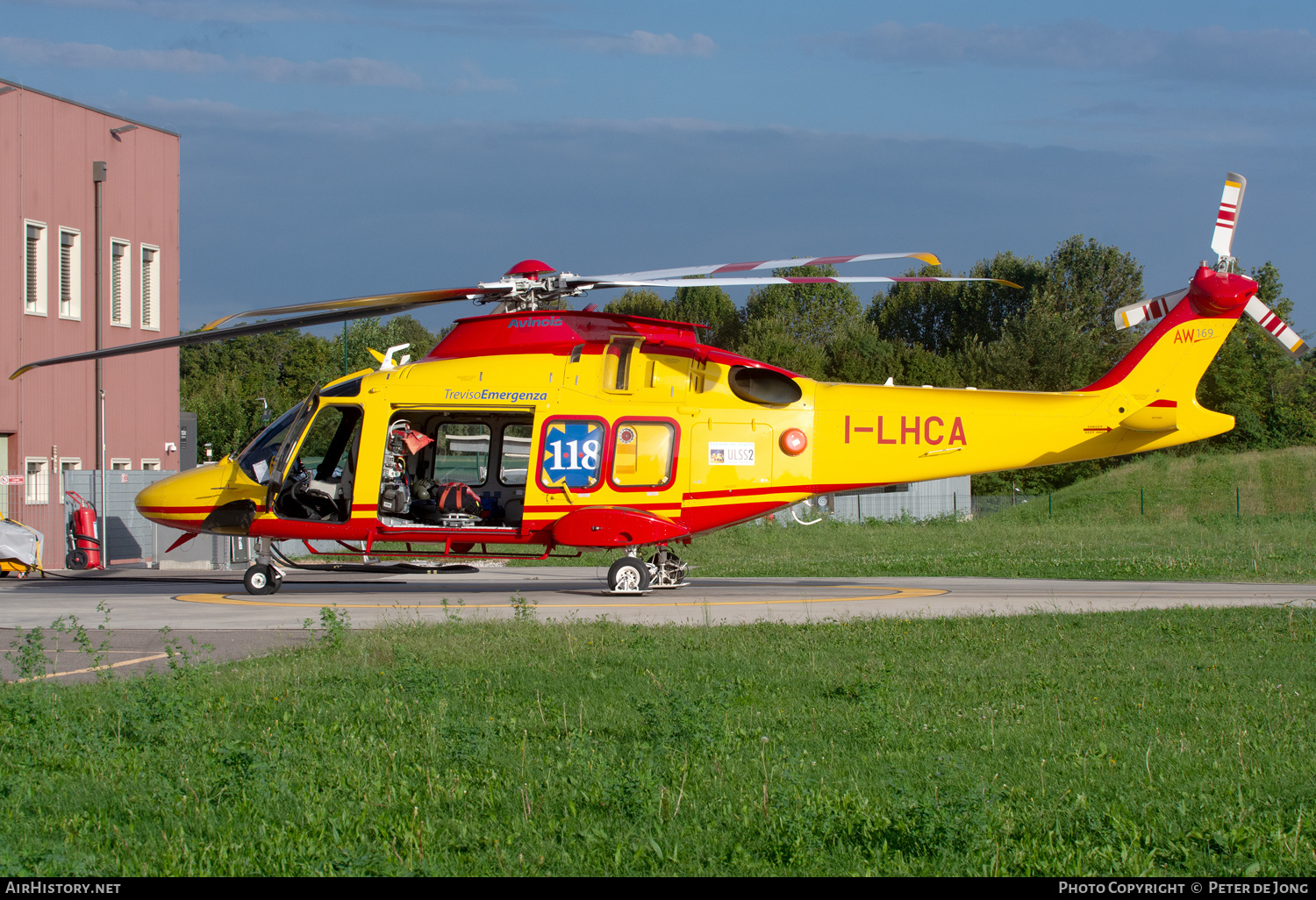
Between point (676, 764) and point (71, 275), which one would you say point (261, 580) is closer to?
point (676, 764)

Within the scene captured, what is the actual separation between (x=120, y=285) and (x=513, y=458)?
673 inches

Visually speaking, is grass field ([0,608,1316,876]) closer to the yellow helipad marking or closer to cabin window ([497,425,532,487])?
the yellow helipad marking

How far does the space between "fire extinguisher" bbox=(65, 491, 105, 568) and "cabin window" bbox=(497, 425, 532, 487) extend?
468 inches

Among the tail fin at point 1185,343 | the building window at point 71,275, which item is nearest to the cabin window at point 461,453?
the tail fin at point 1185,343

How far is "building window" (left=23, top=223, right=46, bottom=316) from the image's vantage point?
27.3 m

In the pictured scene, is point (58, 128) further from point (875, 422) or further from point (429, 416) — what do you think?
point (875, 422)

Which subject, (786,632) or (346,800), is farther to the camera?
(786,632)

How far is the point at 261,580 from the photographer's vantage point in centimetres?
1792

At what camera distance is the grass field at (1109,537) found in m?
22.1

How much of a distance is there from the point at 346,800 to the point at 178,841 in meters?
0.92

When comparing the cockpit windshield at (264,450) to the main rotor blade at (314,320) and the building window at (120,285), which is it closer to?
the main rotor blade at (314,320)

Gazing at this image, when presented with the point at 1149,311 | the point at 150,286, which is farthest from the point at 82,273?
the point at 1149,311

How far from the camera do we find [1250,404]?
208ft
